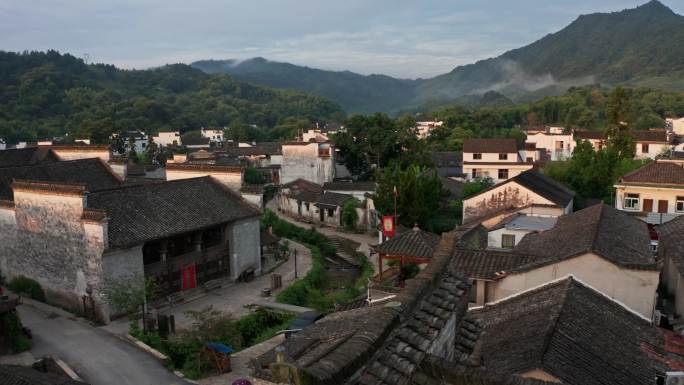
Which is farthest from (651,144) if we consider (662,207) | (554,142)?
(662,207)

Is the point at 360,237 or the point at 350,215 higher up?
the point at 350,215

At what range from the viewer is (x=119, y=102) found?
359ft

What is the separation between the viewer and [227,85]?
568 feet

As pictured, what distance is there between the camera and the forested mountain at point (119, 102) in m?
90.0

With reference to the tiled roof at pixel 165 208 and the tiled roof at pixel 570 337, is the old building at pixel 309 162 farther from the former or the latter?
the tiled roof at pixel 570 337

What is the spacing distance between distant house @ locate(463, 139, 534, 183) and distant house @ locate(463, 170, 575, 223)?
10149mm

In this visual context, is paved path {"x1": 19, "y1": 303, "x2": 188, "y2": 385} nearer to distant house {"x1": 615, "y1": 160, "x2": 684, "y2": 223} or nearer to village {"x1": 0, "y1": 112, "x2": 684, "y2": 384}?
village {"x1": 0, "y1": 112, "x2": 684, "y2": 384}

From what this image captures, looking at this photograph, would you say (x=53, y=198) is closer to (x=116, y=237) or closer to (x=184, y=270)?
(x=116, y=237)

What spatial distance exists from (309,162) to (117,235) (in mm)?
27669

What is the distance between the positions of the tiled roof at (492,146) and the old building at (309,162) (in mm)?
11827

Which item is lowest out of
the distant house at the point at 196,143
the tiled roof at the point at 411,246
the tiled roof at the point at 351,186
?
the tiled roof at the point at 351,186

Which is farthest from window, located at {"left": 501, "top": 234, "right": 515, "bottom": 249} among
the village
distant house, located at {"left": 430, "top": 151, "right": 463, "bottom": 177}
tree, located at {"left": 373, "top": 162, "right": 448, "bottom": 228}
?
distant house, located at {"left": 430, "top": 151, "right": 463, "bottom": 177}

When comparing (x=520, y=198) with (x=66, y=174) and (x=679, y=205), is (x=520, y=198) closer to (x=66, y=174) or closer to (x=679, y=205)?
(x=679, y=205)

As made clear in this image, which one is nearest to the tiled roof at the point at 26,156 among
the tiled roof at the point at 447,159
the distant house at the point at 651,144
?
the tiled roof at the point at 447,159
